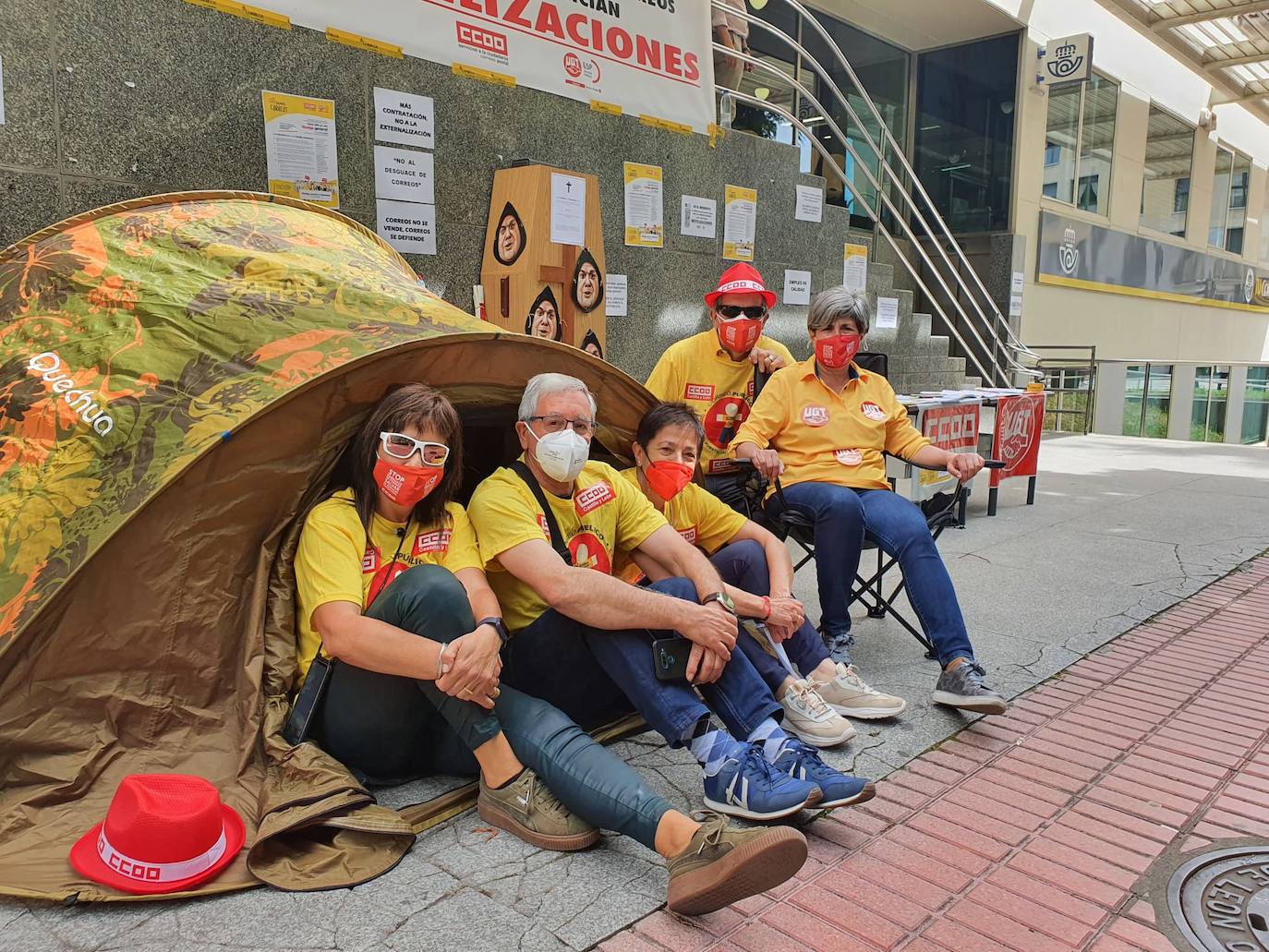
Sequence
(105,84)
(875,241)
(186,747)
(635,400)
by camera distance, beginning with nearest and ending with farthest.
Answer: (186,747), (635,400), (105,84), (875,241)

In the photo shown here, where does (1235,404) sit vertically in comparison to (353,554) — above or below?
below

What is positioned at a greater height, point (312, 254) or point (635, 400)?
point (312, 254)

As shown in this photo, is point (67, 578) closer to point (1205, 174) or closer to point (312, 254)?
point (312, 254)

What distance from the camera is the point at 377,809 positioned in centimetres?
223

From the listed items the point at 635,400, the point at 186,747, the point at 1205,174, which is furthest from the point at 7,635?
the point at 1205,174

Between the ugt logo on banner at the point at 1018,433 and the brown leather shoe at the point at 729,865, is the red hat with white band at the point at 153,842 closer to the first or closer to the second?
the brown leather shoe at the point at 729,865

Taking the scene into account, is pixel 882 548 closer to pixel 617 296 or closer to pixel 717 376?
pixel 717 376

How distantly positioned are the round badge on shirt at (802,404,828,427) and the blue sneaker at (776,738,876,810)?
157 cm

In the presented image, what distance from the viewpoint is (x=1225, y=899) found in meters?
2.18

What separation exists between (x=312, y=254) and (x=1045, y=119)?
12620mm

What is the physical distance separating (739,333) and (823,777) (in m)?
2.03

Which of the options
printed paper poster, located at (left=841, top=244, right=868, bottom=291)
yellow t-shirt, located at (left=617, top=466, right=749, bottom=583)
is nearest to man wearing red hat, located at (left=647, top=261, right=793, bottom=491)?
yellow t-shirt, located at (left=617, top=466, right=749, bottom=583)

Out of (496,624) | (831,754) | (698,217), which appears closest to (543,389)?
(496,624)

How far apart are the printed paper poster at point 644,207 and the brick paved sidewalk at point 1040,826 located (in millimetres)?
3500
